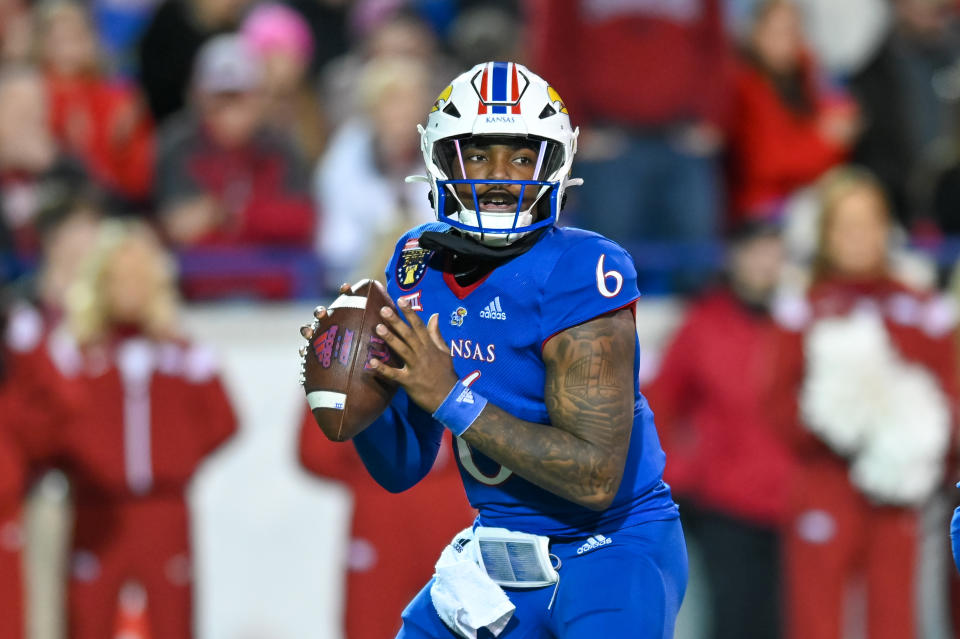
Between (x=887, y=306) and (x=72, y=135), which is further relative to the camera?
(x=72, y=135)

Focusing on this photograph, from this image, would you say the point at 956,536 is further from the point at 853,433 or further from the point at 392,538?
the point at 392,538

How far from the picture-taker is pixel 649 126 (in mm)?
7352

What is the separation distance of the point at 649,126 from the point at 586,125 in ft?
0.95

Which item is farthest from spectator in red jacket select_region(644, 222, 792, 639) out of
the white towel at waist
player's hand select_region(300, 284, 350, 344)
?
player's hand select_region(300, 284, 350, 344)

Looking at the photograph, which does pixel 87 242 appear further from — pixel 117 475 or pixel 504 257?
pixel 504 257

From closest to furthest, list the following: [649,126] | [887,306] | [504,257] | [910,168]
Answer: [504,257], [887,306], [649,126], [910,168]

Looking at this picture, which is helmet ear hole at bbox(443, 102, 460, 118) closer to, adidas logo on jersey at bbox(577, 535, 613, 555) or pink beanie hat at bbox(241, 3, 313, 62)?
adidas logo on jersey at bbox(577, 535, 613, 555)

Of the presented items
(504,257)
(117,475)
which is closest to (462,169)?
(504,257)

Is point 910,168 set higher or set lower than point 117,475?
higher

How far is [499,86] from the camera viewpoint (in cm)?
373

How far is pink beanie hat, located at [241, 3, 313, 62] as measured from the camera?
8.20m

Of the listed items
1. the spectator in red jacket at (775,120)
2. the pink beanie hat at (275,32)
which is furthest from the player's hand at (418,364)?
the pink beanie hat at (275,32)

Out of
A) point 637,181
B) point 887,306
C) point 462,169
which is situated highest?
point 462,169

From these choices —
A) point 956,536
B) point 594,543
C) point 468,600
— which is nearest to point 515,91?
point 594,543
